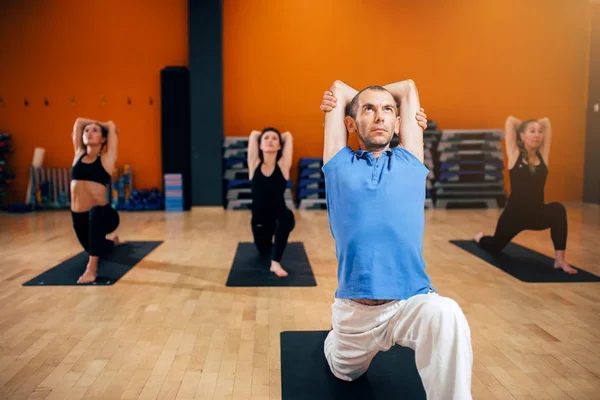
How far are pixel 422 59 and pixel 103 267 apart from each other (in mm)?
5482

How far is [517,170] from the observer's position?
13.0ft

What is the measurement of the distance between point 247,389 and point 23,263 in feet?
9.07

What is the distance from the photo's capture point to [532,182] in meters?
3.90

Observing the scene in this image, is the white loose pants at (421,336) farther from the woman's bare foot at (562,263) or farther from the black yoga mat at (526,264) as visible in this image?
the woman's bare foot at (562,263)

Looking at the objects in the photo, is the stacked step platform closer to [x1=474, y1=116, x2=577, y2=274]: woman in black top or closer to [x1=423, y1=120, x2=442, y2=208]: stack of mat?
[x1=423, y1=120, x2=442, y2=208]: stack of mat

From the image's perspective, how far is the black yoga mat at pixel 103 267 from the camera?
3.42 metres

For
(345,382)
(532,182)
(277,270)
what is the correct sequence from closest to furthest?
(345,382)
(277,270)
(532,182)

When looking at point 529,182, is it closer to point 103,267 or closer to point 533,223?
point 533,223

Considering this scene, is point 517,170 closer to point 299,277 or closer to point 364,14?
point 299,277

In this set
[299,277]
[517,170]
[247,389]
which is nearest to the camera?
[247,389]

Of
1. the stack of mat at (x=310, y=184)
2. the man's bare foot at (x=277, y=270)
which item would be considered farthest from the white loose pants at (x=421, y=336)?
the stack of mat at (x=310, y=184)

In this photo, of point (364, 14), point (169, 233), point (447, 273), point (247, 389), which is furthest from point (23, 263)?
point (364, 14)

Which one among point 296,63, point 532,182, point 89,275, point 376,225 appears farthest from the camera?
point 296,63

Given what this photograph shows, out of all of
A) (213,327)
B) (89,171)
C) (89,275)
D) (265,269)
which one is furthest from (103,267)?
(213,327)
